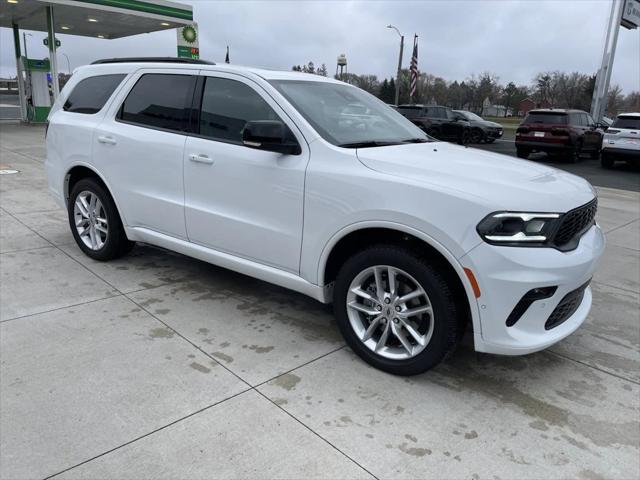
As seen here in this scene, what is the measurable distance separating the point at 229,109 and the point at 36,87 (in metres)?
22.2

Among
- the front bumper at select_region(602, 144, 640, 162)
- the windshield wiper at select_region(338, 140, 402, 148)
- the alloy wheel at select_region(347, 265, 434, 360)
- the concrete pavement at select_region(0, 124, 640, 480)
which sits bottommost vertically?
the concrete pavement at select_region(0, 124, 640, 480)

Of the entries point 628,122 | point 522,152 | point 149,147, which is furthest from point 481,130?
point 149,147

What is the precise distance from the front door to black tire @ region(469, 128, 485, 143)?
2286cm

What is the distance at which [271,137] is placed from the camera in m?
3.37

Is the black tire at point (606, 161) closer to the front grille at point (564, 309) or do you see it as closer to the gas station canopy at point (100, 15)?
the front grille at point (564, 309)

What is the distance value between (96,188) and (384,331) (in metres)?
3.12

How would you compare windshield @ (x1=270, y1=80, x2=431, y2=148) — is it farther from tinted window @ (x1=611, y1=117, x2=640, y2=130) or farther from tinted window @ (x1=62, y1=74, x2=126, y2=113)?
tinted window @ (x1=611, y1=117, x2=640, y2=130)

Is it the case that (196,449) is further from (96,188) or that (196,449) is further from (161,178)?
(96,188)

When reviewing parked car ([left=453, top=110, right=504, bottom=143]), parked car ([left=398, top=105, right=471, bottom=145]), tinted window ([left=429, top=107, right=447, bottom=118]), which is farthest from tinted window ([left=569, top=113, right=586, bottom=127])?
parked car ([left=453, top=110, right=504, bottom=143])

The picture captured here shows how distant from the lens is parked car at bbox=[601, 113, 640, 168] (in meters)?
15.5

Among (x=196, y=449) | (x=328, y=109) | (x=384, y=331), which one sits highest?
(x=328, y=109)

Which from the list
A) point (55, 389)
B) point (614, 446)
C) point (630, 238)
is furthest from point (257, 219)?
point (630, 238)

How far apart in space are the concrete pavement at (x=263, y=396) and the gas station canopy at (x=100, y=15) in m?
17.2

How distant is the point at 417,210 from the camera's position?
2.93 m
